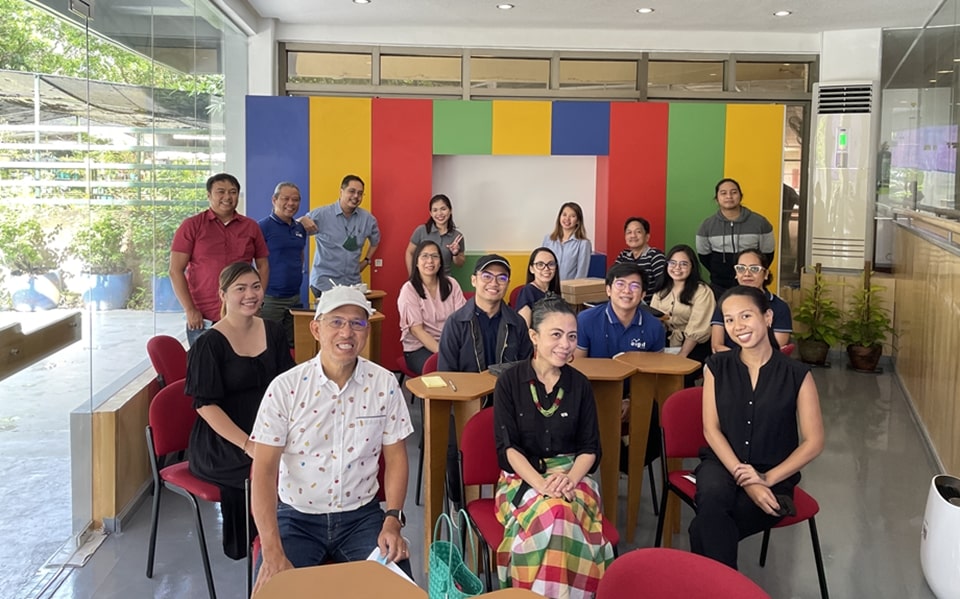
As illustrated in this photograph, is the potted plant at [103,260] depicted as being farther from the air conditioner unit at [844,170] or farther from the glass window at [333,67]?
the air conditioner unit at [844,170]

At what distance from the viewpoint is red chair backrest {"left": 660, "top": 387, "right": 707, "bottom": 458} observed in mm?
3602

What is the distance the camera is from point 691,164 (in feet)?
26.4

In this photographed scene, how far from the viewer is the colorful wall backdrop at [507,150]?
7664 mm

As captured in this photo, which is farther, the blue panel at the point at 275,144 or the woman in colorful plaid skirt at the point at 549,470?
the blue panel at the point at 275,144

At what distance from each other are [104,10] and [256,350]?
7.18ft

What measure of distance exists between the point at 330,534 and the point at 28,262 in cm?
176

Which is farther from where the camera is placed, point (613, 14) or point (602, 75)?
point (602, 75)

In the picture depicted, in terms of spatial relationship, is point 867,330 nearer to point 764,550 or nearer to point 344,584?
point 764,550

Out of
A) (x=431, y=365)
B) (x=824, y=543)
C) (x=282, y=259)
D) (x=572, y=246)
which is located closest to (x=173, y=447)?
(x=431, y=365)

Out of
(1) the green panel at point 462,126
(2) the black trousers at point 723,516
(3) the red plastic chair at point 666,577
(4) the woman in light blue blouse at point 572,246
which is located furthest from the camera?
(1) the green panel at point 462,126

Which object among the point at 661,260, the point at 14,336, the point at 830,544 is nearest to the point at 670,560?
the point at 14,336

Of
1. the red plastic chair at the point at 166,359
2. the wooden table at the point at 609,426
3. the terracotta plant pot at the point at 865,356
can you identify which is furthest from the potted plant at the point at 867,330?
the red plastic chair at the point at 166,359

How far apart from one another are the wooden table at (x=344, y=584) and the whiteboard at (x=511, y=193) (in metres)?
6.56

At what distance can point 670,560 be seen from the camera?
1.99 metres
